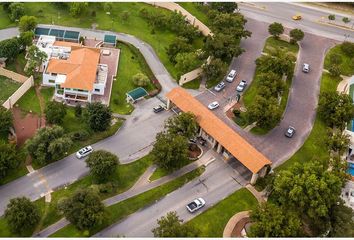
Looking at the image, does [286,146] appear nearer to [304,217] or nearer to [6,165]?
[304,217]

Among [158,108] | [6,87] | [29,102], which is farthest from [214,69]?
[6,87]

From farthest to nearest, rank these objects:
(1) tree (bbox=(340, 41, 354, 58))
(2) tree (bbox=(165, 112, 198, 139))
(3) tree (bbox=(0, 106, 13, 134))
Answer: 1. (1) tree (bbox=(340, 41, 354, 58))
2. (2) tree (bbox=(165, 112, 198, 139))
3. (3) tree (bbox=(0, 106, 13, 134))

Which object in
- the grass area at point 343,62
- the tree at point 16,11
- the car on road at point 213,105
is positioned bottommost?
the car on road at point 213,105

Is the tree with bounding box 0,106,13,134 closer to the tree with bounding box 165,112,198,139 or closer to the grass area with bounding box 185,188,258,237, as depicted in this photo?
the tree with bounding box 165,112,198,139

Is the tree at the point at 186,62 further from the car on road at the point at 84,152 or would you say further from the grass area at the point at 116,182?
the car on road at the point at 84,152

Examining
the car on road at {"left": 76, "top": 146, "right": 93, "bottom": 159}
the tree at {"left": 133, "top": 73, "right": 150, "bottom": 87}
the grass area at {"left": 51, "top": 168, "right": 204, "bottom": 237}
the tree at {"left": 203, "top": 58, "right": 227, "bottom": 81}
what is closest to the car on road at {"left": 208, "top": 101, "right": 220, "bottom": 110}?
the tree at {"left": 203, "top": 58, "right": 227, "bottom": 81}

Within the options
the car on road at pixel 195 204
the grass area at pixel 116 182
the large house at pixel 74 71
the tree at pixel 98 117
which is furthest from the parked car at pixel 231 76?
the car on road at pixel 195 204
